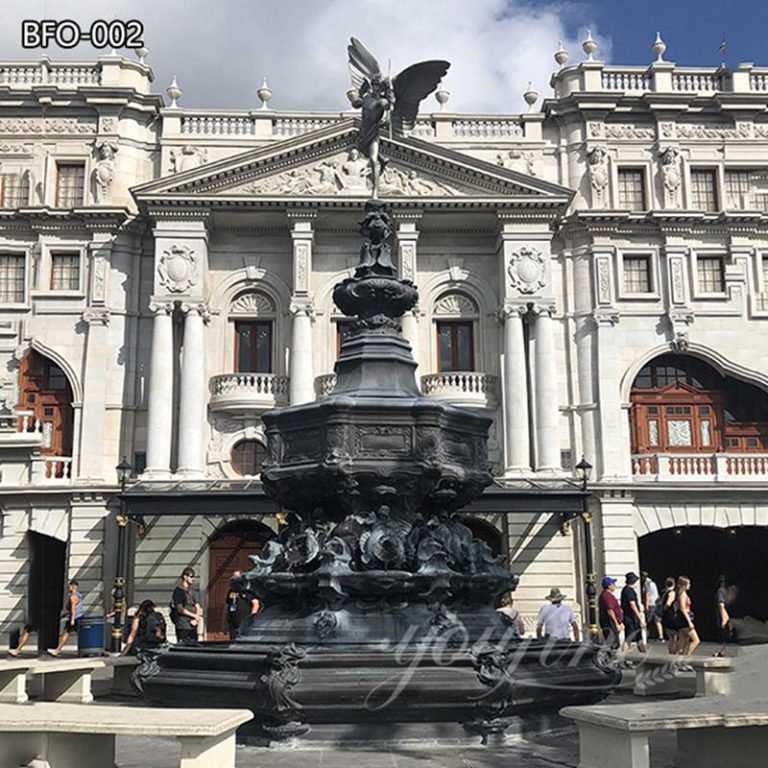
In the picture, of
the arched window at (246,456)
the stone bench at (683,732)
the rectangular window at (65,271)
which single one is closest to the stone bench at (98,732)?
the stone bench at (683,732)

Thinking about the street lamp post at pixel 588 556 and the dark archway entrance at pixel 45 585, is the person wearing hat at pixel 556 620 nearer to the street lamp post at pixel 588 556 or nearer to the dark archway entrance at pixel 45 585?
the street lamp post at pixel 588 556

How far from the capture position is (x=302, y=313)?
34.4 m

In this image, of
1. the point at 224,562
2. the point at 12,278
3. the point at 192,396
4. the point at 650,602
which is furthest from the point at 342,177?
the point at 650,602

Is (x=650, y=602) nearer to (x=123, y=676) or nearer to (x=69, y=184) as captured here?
(x=123, y=676)

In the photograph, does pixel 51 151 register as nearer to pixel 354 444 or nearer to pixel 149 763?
pixel 354 444

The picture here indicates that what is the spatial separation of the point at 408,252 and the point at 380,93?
20899 millimetres

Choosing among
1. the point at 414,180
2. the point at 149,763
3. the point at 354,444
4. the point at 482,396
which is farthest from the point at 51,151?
the point at 149,763

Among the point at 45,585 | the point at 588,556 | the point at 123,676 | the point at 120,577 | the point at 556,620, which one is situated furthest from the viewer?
the point at 45,585

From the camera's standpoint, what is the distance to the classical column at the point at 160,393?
33.0m

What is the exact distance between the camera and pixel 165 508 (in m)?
31.0

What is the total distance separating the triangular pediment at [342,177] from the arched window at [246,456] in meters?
8.16

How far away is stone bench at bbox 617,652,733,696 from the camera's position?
40.2 ft

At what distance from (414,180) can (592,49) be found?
913 cm

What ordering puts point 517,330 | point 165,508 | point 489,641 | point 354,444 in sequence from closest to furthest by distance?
point 489,641
point 354,444
point 165,508
point 517,330
